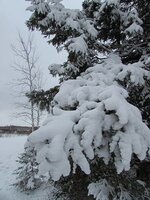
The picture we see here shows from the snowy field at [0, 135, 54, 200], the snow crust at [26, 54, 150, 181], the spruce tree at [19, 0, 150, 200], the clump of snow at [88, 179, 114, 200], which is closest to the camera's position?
the snow crust at [26, 54, 150, 181]

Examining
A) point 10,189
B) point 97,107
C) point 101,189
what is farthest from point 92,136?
point 10,189

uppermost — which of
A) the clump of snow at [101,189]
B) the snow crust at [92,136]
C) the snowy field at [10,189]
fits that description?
the snow crust at [92,136]

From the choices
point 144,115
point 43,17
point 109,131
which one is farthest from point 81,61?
point 109,131

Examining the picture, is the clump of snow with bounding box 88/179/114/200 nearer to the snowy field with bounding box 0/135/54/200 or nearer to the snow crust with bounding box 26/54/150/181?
the snow crust with bounding box 26/54/150/181

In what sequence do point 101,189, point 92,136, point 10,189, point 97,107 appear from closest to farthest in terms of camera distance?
1. point 92,136
2. point 97,107
3. point 101,189
4. point 10,189

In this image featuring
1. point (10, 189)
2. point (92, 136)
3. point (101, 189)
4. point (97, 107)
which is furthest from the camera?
point (10, 189)

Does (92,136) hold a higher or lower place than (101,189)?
higher

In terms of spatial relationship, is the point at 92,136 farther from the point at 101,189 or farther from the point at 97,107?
the point at 101,189

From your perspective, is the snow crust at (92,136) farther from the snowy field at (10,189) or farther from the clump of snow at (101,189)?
the snowy field at (10,189)

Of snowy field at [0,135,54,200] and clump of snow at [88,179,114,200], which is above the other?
clump of snow at [88,179,114,200]

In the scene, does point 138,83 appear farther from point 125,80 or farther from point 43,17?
point 43,17

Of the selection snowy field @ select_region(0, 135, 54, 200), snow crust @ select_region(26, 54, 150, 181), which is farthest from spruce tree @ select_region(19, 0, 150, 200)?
snowy field @ select_region(0, 135, 54, 200)

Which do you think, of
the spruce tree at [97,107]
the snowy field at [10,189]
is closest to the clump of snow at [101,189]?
the spruce tree at [97,107]

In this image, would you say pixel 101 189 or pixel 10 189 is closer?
pixel 101 189
